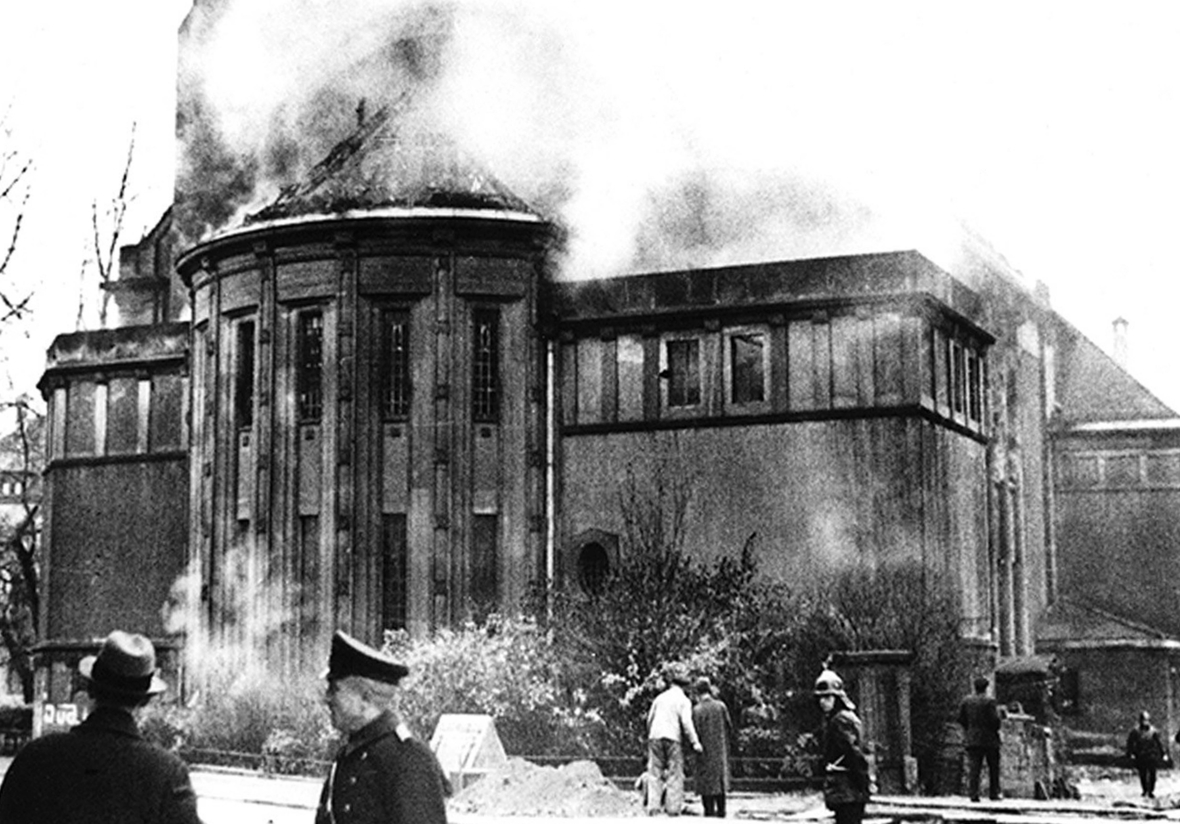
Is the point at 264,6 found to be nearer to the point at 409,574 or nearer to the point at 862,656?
the point at 409,574

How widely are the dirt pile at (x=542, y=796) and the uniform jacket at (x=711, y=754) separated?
838 mm

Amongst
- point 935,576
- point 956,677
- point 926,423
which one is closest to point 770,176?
point 926,423

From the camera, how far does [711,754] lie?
2102 centimetres

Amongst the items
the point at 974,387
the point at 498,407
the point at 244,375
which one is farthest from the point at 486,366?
the point at 974,387

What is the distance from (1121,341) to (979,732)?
36.7 m

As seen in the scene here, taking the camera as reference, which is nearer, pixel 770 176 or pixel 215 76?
pixel 770 176

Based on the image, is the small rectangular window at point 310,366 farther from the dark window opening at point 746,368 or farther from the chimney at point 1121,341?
the chimney at point 1121,341

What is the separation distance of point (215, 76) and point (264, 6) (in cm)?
224

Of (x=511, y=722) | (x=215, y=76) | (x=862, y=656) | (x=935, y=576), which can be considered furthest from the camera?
(x=215, y=76)

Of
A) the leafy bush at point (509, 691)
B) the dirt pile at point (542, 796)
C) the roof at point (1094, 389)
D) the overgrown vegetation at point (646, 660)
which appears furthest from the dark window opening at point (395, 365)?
the roof at point (1094, 389)

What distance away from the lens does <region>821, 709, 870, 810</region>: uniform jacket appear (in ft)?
49.0

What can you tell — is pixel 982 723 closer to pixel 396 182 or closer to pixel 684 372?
pixel 684 372

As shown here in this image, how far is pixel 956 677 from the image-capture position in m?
29.1

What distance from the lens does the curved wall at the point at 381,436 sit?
33.5 m
